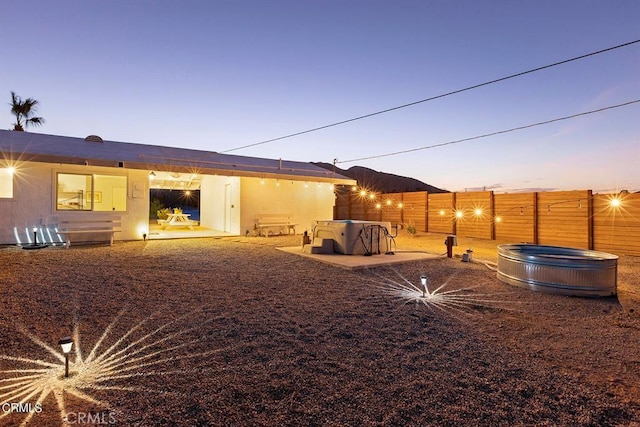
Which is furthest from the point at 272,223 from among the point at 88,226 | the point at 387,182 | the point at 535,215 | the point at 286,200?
the point at 387,182

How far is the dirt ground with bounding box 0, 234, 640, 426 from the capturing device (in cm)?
224

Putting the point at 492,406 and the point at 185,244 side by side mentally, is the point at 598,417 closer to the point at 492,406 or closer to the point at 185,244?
the point at 492,406

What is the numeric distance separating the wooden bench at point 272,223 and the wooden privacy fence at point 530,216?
5.97 meters

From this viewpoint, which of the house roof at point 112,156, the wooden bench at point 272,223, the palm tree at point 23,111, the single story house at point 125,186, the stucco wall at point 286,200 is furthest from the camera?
the palm tree at point 23,111

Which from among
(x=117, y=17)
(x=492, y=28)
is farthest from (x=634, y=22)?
(x=117, y=17)

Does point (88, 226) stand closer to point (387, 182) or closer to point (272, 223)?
point (272, 223)

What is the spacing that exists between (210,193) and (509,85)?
14780 mm

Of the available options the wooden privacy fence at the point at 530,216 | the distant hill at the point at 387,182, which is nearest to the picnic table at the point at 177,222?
the wooden privacy fence at the point at 530,216

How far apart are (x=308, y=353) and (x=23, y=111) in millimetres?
33581

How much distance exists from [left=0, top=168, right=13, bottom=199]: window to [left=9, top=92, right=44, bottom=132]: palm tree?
19.0 metres

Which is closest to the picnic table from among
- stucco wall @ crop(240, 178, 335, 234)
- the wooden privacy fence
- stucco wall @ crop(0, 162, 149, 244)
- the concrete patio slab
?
stucco wall @ crop(240, 178, 335, 234)

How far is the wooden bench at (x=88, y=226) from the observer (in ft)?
34.7

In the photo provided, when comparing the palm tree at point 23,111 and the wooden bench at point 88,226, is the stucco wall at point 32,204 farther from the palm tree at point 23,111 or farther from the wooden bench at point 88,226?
the palm tree at point 23,111

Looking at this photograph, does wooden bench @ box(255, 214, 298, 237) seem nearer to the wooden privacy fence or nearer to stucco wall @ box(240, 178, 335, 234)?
stucco wall @ box(240, 178, 335, 234)
